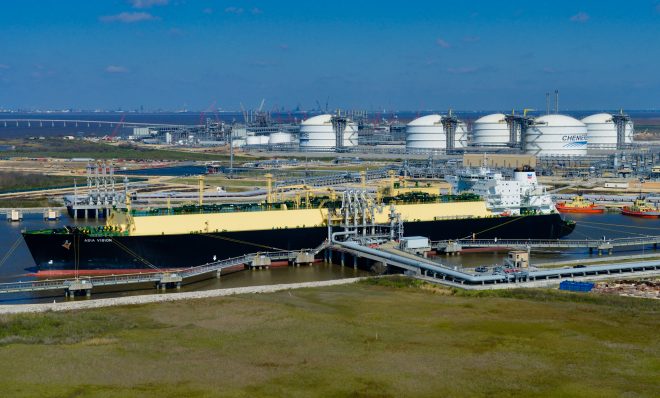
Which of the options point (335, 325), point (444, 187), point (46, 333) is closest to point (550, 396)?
point (335, 325)

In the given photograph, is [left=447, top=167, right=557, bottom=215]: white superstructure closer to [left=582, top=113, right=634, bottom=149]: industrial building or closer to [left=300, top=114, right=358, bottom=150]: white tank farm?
[left=582, top=113, right=634, bottom=149]: industrial building

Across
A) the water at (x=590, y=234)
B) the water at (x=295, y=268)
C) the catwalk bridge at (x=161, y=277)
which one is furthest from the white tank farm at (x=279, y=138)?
the catwalk bridge at (x=161, y=277)

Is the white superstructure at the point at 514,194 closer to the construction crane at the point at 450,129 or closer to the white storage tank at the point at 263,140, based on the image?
the construction crane at the point at 450,129

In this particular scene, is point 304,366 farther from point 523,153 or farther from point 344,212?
point 523,153

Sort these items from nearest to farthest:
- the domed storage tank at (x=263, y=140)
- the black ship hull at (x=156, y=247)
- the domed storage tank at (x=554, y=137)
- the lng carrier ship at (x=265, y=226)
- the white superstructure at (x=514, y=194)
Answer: the black ship hull at (x=156, y=247) → the lng carrier ship at (x=265, y=226) → the white superstructure at (x=514, y=194) → the domed storage tank at (x=554, y=137) → the domed storage tank at (x=263, y=140)

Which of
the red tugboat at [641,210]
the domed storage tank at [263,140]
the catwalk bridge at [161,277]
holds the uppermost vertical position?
the domed storage tank at [263,140]

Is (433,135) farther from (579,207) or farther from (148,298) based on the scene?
(148,298)
